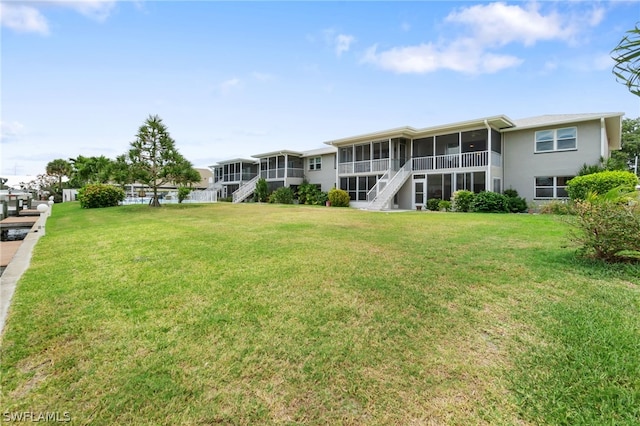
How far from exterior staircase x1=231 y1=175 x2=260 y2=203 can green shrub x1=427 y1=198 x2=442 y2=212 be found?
1791 cm

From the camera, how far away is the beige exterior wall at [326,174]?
27.9 meters

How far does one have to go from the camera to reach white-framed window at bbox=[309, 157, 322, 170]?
29.5 m

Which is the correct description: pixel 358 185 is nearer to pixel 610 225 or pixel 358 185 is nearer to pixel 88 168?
pixel 610 225

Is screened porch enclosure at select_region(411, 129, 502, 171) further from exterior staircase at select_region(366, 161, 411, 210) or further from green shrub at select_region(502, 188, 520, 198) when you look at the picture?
green shrub at select_region(502, 188, 520, 198)

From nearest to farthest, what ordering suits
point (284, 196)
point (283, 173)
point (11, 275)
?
point (11, 275)
point (284, 196)
point (283, 173)

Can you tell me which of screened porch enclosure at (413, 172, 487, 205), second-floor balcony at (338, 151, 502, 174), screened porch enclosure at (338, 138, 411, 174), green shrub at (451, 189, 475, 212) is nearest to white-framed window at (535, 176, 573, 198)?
second-floor balcony at (338, 151, 502, 174)

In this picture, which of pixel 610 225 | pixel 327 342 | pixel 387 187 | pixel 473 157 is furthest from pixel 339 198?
pixel 327 342

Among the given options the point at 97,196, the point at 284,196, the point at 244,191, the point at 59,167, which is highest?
the point at 59,167

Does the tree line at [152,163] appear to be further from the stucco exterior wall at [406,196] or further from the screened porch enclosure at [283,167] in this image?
the stucco exterior wall at [406,196]

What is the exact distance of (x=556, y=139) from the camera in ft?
55.9

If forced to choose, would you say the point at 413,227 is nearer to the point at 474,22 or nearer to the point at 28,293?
the point at 474,22

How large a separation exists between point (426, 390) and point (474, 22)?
11.9 meters

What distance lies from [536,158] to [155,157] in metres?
24.1

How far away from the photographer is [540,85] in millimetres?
15492
